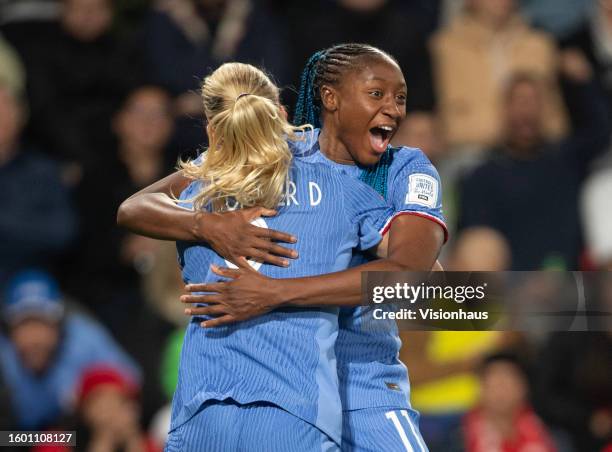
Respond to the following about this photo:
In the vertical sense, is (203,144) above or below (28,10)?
below

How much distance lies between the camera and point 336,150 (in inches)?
152

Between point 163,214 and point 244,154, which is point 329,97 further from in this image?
point 163,214

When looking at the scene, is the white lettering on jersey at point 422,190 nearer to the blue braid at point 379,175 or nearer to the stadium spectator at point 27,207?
the blue braid at point 379,175

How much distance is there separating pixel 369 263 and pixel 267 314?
0.34 meters

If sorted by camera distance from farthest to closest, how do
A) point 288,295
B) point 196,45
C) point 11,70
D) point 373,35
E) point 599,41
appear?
point 599,41 < point 373,35 < point 196,45 < point 11,70 < point 288,295

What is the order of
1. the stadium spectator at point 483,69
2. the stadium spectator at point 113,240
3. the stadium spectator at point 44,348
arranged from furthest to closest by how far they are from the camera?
the stadium spectator at point 483,69, the stadium spectator at point 113,240, the stadium spectator at point 44,348

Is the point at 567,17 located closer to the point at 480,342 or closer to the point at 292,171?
the point at 480,342

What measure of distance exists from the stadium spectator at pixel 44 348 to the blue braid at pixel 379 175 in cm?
353

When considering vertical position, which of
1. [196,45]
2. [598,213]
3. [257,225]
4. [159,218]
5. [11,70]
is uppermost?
[196,45]

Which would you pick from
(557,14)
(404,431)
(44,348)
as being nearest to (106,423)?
(44,348)

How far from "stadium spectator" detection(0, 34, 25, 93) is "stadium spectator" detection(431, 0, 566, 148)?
279cm

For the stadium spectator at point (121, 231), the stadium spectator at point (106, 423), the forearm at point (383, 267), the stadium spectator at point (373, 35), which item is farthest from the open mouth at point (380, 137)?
the stadium spectator at point (373, 35)

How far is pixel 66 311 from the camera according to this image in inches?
282

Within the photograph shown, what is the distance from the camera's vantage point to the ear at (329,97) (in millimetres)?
3846
